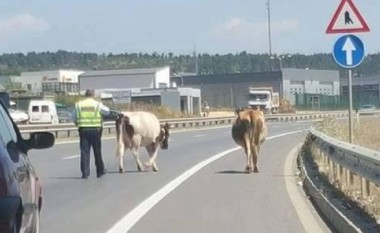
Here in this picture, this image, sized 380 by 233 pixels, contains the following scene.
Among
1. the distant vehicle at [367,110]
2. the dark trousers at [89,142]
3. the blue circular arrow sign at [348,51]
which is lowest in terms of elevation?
the distant vehicle at [367,110]

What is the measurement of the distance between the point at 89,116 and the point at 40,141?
40.1ft

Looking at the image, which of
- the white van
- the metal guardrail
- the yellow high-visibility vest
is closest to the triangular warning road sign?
Result: the metal guardrail

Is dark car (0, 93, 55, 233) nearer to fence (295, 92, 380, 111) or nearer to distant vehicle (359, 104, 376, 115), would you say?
distant vehicle (359, 104, 376, 115)

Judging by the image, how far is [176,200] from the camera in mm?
15844

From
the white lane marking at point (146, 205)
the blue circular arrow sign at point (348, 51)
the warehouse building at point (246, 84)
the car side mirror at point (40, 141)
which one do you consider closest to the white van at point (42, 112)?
the white lane marking at point (146, 205)

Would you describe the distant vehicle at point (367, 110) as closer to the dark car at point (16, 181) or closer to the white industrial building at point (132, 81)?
the white industrial building at point (132, 81)

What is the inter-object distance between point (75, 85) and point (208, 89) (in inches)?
802

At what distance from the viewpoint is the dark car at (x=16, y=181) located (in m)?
5.69

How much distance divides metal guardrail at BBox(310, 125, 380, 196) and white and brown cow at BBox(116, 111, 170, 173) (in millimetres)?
4710

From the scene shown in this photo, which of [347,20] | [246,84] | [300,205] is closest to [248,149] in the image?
[347,20]

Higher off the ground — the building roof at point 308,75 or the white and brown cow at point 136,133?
the building roof at point 308,75

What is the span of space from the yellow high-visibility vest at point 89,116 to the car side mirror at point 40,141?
472 inches

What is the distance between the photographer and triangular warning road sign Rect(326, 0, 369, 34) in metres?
15.7

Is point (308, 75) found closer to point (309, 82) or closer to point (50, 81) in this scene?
point (309, 82)
